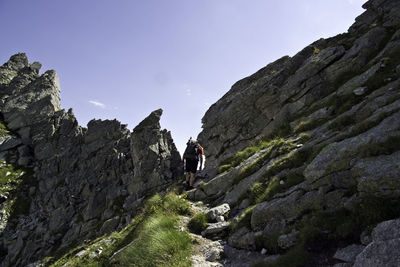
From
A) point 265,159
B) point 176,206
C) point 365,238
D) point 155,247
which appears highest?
point 265,159

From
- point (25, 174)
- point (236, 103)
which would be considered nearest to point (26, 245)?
point (25, 174)

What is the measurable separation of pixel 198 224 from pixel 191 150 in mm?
9509

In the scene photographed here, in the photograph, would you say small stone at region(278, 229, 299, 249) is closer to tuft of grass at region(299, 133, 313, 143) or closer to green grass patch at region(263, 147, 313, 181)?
green grass patch at region(263, 147, 313, 181)

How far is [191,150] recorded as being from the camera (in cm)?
2008

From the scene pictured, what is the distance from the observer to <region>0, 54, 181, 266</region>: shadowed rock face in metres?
44.9

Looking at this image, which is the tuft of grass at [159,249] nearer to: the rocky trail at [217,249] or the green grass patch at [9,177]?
the rocky trail at [217,249]

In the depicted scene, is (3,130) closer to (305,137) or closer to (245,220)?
(245,220)

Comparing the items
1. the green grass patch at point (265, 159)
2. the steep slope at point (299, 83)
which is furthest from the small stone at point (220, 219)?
the steep slope at point (299, 83)

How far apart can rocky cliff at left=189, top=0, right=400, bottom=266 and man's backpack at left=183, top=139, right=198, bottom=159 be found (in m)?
2.79

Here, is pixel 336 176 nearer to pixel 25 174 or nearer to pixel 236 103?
pixel 236 103

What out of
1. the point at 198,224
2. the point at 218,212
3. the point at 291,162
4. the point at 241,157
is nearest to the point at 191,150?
the point at 241,157

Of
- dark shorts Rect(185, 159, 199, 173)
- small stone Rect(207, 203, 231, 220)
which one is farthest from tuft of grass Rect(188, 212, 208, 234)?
dark shorts Rect(185, 159, 199, 173)

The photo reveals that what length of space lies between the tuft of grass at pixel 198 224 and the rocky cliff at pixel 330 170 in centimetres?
156

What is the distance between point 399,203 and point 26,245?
65.0m
